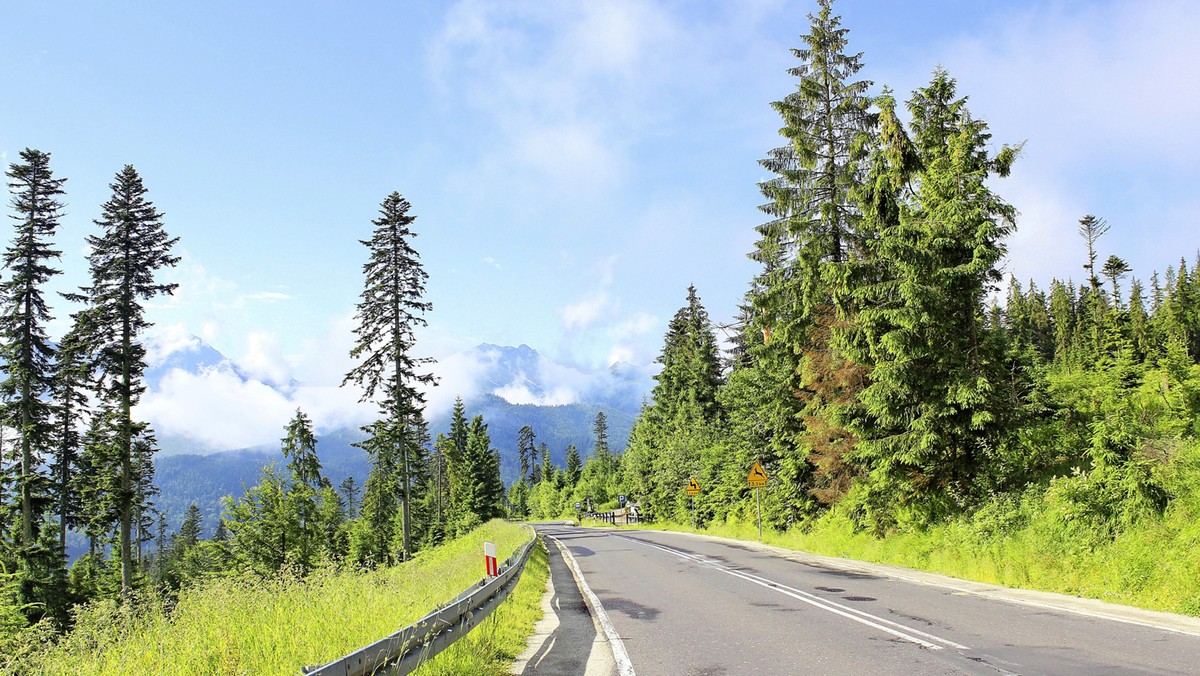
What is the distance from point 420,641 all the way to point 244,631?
6.04 ft

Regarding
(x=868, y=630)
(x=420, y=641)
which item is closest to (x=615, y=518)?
(x=868, y=630)

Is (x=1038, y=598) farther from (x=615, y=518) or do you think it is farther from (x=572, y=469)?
(x=572, y=469)

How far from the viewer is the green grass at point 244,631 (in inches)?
225

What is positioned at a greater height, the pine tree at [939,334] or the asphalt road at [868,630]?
the pine tree at [939,334]

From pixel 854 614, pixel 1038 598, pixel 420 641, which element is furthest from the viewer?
pixel 1038 598

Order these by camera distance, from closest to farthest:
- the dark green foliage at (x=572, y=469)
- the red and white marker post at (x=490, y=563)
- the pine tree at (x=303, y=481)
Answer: the red and white marker post at (x=490, y=563) → the pine tree at (x=303, y=481) → the dark green foliage at (x=572, y=469)

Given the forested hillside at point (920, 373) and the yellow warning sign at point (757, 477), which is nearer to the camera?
the forested hillside at point (920, 373)

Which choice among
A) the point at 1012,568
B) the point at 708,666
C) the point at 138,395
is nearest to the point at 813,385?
the point at 1012,568

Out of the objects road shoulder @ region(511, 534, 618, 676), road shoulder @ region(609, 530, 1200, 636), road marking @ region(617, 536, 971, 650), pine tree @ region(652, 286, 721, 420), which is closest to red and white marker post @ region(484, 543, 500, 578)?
road shoulder @ region(511, 534, 618, 676)

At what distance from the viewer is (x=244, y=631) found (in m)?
6.53

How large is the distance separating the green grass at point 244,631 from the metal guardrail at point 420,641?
0.24 m

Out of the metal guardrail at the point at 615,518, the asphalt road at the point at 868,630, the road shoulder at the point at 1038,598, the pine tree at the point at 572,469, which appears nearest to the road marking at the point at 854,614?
the asphalt road at the point at 868,630

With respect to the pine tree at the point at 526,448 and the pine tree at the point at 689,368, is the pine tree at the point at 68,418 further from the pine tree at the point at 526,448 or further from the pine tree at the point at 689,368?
the pine tree at the point at 526,448

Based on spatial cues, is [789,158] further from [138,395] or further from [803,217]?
[138,395]
